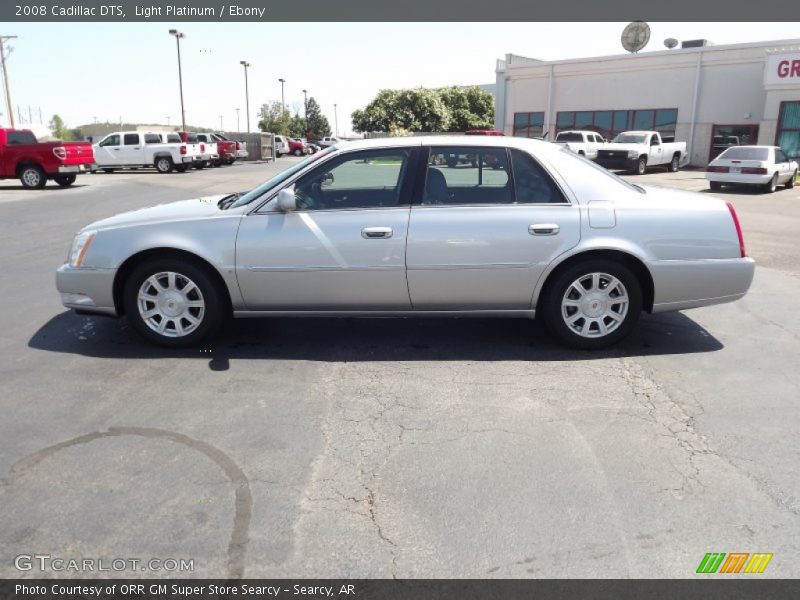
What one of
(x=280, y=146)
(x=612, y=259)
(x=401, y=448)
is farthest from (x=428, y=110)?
(x=401, y=448)

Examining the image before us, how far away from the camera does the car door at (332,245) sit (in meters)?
4.86

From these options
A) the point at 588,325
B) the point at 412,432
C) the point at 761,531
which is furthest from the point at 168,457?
the point at 588,325

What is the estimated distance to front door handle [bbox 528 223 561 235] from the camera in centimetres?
484

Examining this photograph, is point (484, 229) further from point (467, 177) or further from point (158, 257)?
point (158, 257)

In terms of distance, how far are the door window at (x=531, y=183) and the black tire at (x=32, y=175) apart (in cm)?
1905

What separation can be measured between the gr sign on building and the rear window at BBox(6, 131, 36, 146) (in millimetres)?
28810

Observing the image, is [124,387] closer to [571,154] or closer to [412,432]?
[412,432]

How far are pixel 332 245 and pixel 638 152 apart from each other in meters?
24.6

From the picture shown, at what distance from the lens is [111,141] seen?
3030cm

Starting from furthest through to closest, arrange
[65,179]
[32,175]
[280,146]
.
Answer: [280,146], [65,179], [32,175]

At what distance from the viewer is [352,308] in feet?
16.5

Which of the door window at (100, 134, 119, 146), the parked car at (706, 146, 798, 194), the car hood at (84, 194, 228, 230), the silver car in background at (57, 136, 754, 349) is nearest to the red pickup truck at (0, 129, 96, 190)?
the door window at (100, 134, 119, 146)

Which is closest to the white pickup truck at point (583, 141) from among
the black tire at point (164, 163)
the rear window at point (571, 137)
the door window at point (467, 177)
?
the rear window at point (571, 137)

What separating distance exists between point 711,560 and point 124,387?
3.60m
